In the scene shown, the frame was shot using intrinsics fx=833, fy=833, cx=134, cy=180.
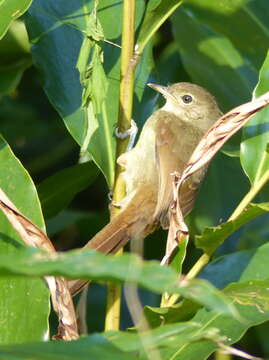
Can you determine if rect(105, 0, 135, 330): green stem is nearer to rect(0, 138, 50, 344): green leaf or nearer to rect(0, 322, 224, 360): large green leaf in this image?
rect(0, 138, 50, 344): green leaf

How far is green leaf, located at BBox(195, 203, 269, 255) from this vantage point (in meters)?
2.64

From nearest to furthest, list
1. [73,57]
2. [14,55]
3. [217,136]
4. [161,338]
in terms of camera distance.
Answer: [161,338] → [217,136] → [73,57] → [14,55]

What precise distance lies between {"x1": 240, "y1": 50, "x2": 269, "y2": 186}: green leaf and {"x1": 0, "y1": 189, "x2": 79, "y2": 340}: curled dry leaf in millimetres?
864

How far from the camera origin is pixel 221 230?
2660 mm

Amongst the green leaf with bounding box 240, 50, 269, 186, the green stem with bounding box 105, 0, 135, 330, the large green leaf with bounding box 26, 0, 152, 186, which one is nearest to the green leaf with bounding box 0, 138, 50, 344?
the green stem with bounding box 105, 0, 135, 330

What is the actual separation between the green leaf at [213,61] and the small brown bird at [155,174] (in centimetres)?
11

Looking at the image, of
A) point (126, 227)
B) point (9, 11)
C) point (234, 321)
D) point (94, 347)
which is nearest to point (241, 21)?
point (126, 227)

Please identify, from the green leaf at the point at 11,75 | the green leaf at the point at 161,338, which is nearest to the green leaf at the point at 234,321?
the green leaf at the point at 161,338

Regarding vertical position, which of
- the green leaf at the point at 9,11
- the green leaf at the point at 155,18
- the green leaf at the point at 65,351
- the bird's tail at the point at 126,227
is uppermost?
the green leaf at the point at 9,11

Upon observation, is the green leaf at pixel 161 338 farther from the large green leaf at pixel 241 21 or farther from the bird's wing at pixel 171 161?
the large green leaf at pixel 241 21

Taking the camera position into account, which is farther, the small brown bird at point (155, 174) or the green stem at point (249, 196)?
the small brown bird at point (155, 174)

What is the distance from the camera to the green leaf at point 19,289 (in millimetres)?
2660

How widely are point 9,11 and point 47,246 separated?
1024mm

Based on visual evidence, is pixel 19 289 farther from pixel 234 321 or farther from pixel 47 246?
pixel 234 321
